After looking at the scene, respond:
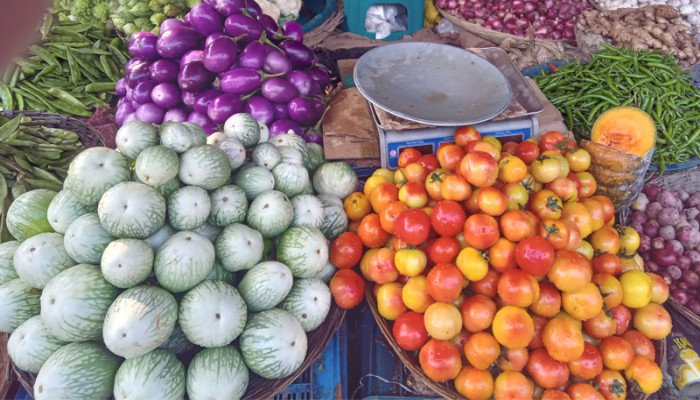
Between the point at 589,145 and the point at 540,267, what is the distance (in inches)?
39.9

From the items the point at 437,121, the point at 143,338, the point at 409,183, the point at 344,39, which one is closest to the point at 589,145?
the point at 437,121

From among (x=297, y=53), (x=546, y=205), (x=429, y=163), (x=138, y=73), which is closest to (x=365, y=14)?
(x=297, y=53)

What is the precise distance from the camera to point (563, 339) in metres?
1.46

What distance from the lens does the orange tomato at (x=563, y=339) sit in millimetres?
1454

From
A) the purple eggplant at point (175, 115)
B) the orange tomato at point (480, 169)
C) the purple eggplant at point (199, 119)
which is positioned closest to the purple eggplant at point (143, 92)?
the purple eggplant at point (175, 115)

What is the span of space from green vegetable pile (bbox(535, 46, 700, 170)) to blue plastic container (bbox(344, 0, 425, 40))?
4.90 ft

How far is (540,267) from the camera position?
1.51m

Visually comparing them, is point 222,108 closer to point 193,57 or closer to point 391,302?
point 193,57

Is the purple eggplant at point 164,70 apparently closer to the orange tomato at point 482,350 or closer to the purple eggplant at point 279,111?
the purple eggplant at point 279,111

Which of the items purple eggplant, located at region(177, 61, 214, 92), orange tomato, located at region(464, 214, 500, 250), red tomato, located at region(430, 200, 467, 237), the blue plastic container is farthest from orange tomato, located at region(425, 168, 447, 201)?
the blue plastic container

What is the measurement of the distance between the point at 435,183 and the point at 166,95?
153cm

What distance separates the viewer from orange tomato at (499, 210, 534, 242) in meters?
1.57

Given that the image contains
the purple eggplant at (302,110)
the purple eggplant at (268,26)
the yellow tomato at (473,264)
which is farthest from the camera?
the purple eggplant at (268,26)

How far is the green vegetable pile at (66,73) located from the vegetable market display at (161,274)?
1.60 metres
